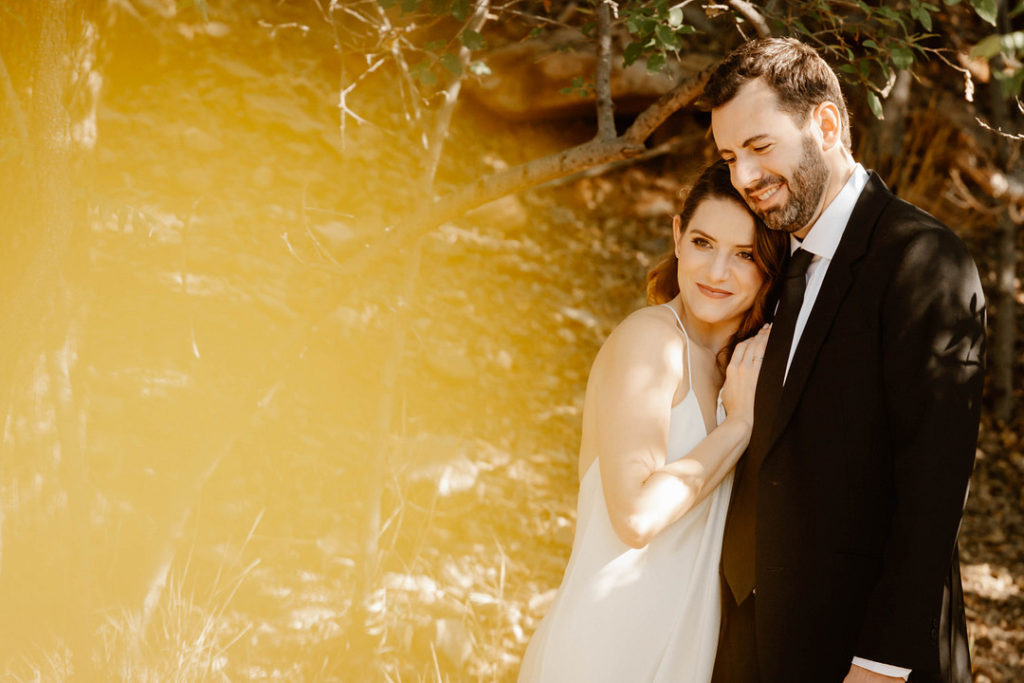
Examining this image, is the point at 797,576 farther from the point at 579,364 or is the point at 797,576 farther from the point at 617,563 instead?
the point at 579,364

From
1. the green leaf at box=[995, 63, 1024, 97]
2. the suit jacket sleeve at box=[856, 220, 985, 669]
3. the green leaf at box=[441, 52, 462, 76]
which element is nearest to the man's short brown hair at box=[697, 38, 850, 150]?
the suit jacket sleeve at box=[856, 220, 985, 669]

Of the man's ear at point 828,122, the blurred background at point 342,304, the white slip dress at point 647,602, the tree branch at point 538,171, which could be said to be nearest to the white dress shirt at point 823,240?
the man's ear at point 828,122

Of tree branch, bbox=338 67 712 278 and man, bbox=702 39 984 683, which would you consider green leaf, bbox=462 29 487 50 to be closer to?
tree branch, bbox=338 67 712 278

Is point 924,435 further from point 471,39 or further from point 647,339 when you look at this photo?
point 471,39

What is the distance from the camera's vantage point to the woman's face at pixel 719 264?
2.50 m

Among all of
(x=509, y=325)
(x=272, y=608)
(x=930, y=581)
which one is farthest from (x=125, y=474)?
(x=930, y=581)

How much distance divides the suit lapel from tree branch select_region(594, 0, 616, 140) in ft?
3.34

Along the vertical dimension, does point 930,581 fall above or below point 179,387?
above

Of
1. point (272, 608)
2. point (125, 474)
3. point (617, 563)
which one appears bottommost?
point (272, 608)

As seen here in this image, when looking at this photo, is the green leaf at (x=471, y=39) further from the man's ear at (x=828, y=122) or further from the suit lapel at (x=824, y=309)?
the suit lapel at (x=824, y=309)

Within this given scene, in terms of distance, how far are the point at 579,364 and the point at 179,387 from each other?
2791 mm

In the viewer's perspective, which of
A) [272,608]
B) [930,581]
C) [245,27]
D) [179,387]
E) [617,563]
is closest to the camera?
[930,581]

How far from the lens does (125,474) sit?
463 centimetres

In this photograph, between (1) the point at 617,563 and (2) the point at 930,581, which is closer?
(2) the point at 930,581
